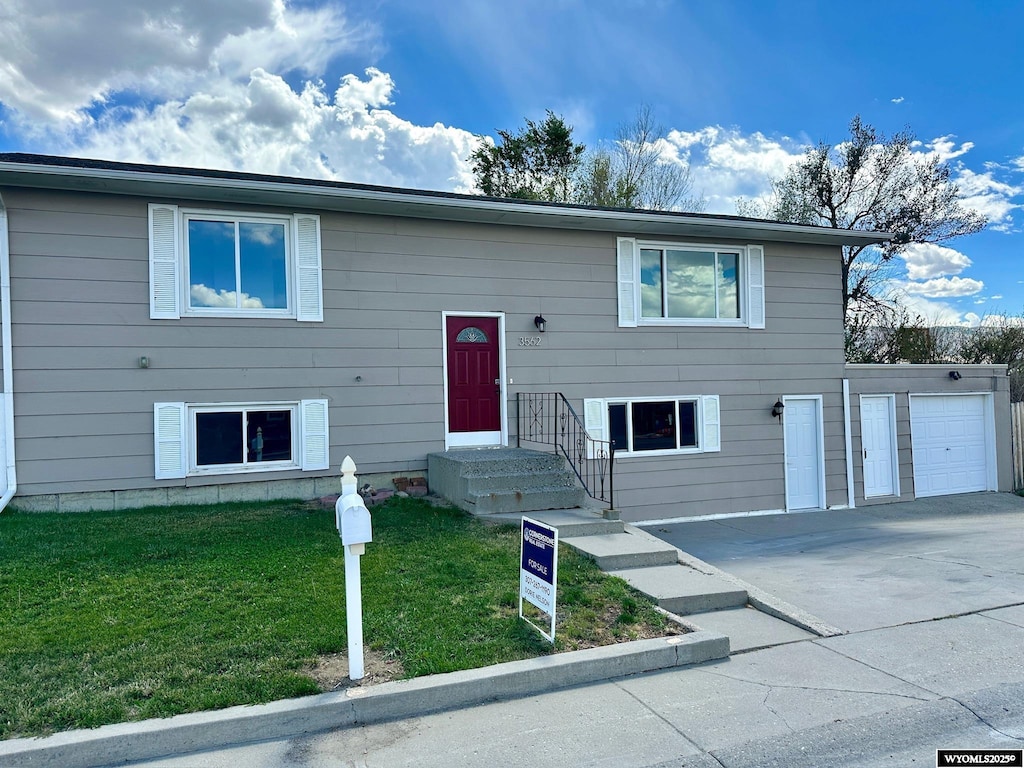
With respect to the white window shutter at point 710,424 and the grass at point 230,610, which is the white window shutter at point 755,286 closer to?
the white window shutter at point 710,424

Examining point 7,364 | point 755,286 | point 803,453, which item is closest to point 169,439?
point 7,364

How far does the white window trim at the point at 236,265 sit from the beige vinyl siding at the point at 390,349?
0.14 m

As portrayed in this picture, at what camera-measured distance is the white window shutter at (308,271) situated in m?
9.38

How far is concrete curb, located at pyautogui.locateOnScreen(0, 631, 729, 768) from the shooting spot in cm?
341

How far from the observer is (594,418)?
10961 millimetres

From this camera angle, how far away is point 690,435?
11.7 meters

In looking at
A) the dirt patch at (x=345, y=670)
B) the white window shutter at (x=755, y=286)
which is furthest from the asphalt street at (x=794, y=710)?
the white window shutter at (x=755, y=286)

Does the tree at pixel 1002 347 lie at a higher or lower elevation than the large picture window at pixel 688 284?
lower

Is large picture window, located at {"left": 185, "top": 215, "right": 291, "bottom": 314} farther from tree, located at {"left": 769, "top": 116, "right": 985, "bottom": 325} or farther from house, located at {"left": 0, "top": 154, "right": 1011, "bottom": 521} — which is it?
tree, located at {"left": 769, "top": 116, "right": 985, "bottom": 325}

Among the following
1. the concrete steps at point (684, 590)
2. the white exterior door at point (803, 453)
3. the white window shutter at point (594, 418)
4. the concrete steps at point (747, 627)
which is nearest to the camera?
the concrete steps at point (747, 627)

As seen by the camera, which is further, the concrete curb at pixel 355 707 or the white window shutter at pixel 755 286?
the white window shutter at pixel 755 286

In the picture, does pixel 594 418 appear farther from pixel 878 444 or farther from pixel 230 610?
pixel 230 610

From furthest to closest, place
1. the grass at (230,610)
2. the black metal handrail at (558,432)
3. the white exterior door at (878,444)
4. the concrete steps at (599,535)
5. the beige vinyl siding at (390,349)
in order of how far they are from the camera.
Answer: the white exterior door at (878,444) < the black metal handrail at (558,432) < the beige vinyl siding at (390,349) < the concrete steps at (599,535) < the grass at (230,610)

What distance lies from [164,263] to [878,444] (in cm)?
1256
